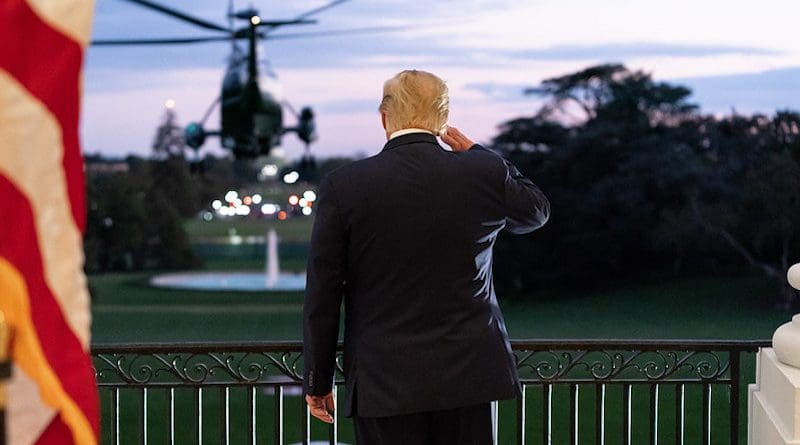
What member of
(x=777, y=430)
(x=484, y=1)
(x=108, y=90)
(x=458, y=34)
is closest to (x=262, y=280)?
(x=108, y=90)

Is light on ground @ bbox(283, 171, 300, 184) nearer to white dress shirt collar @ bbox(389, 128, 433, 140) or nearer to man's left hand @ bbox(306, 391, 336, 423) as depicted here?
man's left hand @ bbox(306, 391, 336, 423)

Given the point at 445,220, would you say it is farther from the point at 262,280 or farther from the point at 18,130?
the point at 262,280

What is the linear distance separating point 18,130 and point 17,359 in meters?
0.22

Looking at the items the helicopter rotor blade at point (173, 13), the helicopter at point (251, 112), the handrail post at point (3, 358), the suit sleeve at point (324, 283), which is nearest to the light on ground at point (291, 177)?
the helicopter at point (251, 112)

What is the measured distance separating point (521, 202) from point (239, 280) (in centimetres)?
3787

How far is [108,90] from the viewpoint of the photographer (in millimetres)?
44312

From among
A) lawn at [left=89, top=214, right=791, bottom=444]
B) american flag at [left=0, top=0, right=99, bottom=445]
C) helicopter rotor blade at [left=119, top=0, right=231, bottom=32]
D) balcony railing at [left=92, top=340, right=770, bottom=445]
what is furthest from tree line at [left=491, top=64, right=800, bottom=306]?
american flag at [left=0, top=0, right=99, bottom=445]

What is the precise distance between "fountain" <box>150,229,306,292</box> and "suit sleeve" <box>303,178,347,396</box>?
31.3m

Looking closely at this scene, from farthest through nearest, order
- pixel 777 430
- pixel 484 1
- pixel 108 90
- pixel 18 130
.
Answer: pixel 484 1
pixel 108 90
pixel 777 430
pixel 18 130

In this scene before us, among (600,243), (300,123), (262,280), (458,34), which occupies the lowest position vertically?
(262,280)

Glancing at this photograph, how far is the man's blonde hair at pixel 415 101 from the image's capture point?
2008 mm

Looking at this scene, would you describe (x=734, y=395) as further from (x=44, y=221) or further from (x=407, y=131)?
(x=44, y=221)

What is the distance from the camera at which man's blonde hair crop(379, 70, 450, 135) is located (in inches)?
79.0

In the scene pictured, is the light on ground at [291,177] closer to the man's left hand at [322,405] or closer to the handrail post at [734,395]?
the handrail post at [734,395]
